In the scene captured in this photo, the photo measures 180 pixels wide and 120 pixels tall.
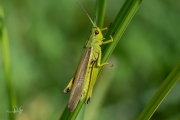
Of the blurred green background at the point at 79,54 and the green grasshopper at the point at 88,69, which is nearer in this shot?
the green grasshopper at the point at 88,69

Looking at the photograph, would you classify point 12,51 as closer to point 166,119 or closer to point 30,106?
point 30,106

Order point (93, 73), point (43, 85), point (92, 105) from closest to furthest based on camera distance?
point (93, 73) < point (92, 105) < point (43, 85)

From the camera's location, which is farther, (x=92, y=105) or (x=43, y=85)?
(x=43, y=85)

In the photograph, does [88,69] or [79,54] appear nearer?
[88,69]

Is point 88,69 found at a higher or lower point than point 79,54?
higher

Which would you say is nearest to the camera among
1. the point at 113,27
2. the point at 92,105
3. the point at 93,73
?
the point at 113,27

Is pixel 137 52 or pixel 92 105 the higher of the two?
pixel 137 52

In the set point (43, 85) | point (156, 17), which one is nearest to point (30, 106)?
point (43, 85)

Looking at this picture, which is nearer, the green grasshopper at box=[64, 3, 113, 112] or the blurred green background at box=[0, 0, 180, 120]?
the green grasshopper at box=[64, 3, 113, 112]
